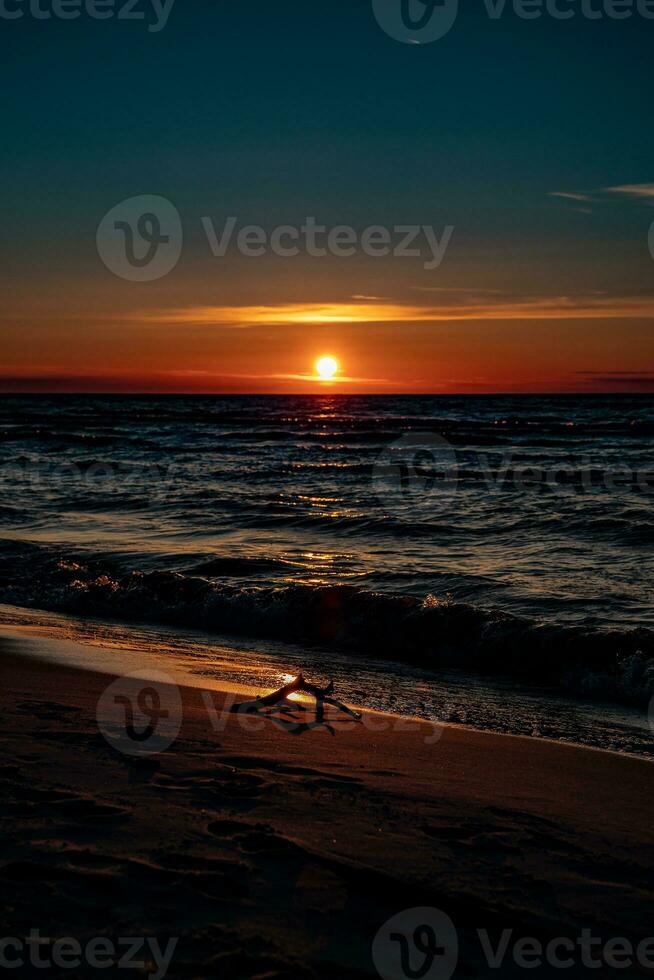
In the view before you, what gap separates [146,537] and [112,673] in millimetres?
7048

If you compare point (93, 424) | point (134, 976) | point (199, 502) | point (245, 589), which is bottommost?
point (134, 976)

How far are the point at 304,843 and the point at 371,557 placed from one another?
8.14 m

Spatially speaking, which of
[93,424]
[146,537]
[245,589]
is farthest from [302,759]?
[93,424]

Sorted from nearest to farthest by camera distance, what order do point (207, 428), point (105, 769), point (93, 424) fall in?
point (105, 769)
point (207, 428)
point (93, 424)

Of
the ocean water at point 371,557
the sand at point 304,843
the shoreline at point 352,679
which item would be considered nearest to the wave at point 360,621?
the ocean water at point 371,557

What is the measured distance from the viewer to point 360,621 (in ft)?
28.3

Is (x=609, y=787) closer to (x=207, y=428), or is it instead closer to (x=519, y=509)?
(x=519, y=509)

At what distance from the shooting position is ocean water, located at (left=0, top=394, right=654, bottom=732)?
25.6ft

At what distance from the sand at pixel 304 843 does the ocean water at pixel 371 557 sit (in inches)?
105

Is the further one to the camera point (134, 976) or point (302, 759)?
point (302, 759)

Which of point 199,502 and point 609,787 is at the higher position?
point 199,502

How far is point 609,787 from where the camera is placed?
14.5 ft

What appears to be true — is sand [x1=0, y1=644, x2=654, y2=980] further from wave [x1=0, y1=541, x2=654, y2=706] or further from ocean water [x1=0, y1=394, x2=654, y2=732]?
ocean water [x1=0, y1=394, x2=654, y2=732]

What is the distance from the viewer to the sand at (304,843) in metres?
Result: 2.71
